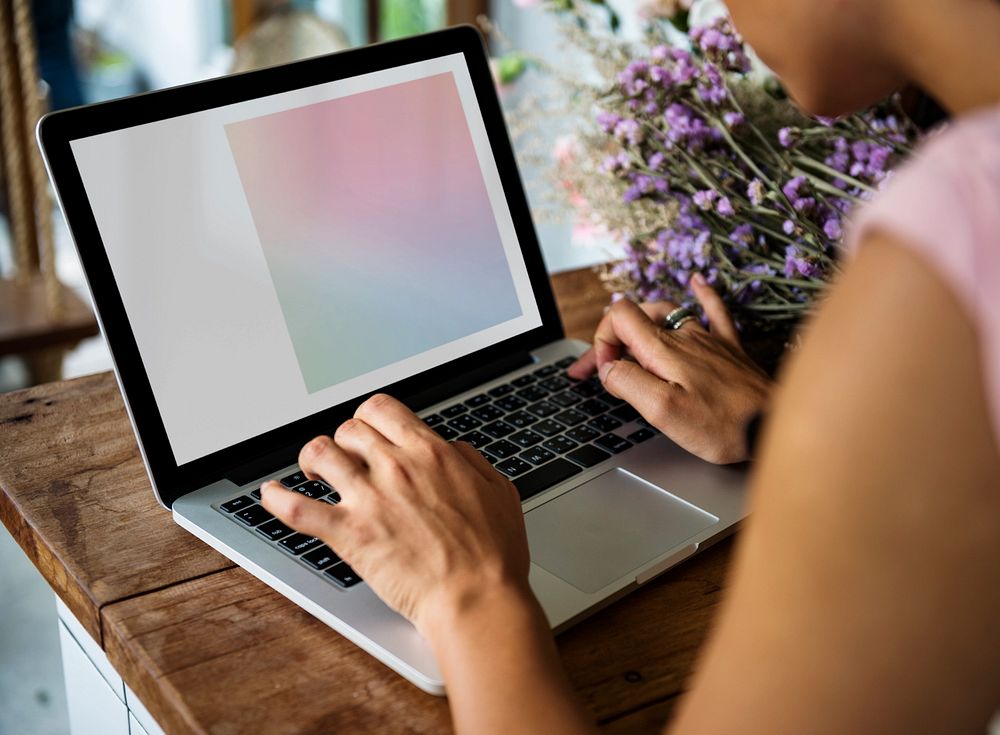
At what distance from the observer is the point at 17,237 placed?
2.33 metres

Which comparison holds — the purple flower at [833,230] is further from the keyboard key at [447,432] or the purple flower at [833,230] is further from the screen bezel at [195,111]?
the keyboard key at [447,432]

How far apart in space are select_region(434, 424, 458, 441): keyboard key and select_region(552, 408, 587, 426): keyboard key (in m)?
0.10

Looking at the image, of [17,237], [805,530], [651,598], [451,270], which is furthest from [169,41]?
[805,530]

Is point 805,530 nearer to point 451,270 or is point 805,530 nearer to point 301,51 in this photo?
point 451,270

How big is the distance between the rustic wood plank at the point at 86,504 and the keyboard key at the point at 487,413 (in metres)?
0.26

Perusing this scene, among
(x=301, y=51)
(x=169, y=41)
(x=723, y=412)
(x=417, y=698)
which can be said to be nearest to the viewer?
(x=417, y=698)

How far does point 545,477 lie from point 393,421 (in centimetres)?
18

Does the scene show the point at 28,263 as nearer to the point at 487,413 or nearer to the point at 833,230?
the point at 487,413

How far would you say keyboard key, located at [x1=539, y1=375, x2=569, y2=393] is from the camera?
3.13 feet

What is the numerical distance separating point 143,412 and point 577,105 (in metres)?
0.68

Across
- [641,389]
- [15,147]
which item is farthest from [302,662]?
[15,147]

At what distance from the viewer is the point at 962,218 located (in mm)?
365

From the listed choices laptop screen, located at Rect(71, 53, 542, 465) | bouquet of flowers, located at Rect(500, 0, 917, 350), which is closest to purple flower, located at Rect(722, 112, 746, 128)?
bouquet of flowers, located at Rect(500, 0, 917, 350)

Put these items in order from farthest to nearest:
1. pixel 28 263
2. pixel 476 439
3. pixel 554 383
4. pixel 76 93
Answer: pixel 76 93 → pixel 28 263 → pixel 554 383 → pixel 476 439
